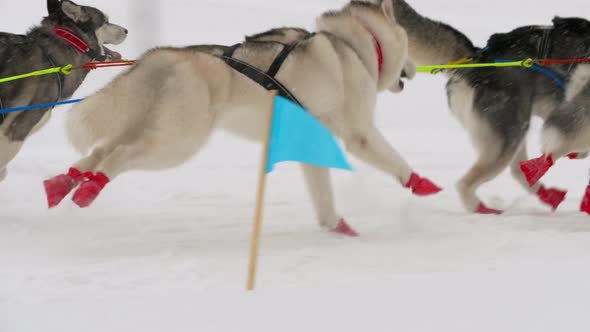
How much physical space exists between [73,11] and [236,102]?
5.95 ft

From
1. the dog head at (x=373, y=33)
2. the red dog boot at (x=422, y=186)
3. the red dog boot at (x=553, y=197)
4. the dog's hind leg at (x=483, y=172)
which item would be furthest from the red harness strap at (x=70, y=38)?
the red dog boot at (x=553, y=197)

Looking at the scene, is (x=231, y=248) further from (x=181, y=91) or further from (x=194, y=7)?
(x=194, y=7)

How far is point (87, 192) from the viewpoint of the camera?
9.73 ft

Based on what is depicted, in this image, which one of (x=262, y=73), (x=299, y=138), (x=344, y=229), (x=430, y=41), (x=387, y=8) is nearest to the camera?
→ (x=299, y=138)

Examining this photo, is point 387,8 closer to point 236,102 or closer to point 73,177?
point 236,102

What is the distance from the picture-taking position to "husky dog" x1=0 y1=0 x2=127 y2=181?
4215 mm

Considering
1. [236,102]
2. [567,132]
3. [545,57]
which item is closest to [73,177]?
[236,102]

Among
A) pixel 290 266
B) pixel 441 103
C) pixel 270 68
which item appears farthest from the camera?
pixel 441 103

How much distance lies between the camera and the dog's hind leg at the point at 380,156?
352 cm

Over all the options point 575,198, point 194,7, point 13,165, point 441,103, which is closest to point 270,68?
point 575,198

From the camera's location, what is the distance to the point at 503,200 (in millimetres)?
4789

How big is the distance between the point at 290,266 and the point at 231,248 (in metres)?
0.50

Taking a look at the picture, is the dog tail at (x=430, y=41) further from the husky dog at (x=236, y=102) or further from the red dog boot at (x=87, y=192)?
the red dog boot at (x=87, y=192)

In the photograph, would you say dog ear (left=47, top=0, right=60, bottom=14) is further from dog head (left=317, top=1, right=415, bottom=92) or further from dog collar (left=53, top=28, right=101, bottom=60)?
dog head (left=317, top=1, right=415, bottom=92)
